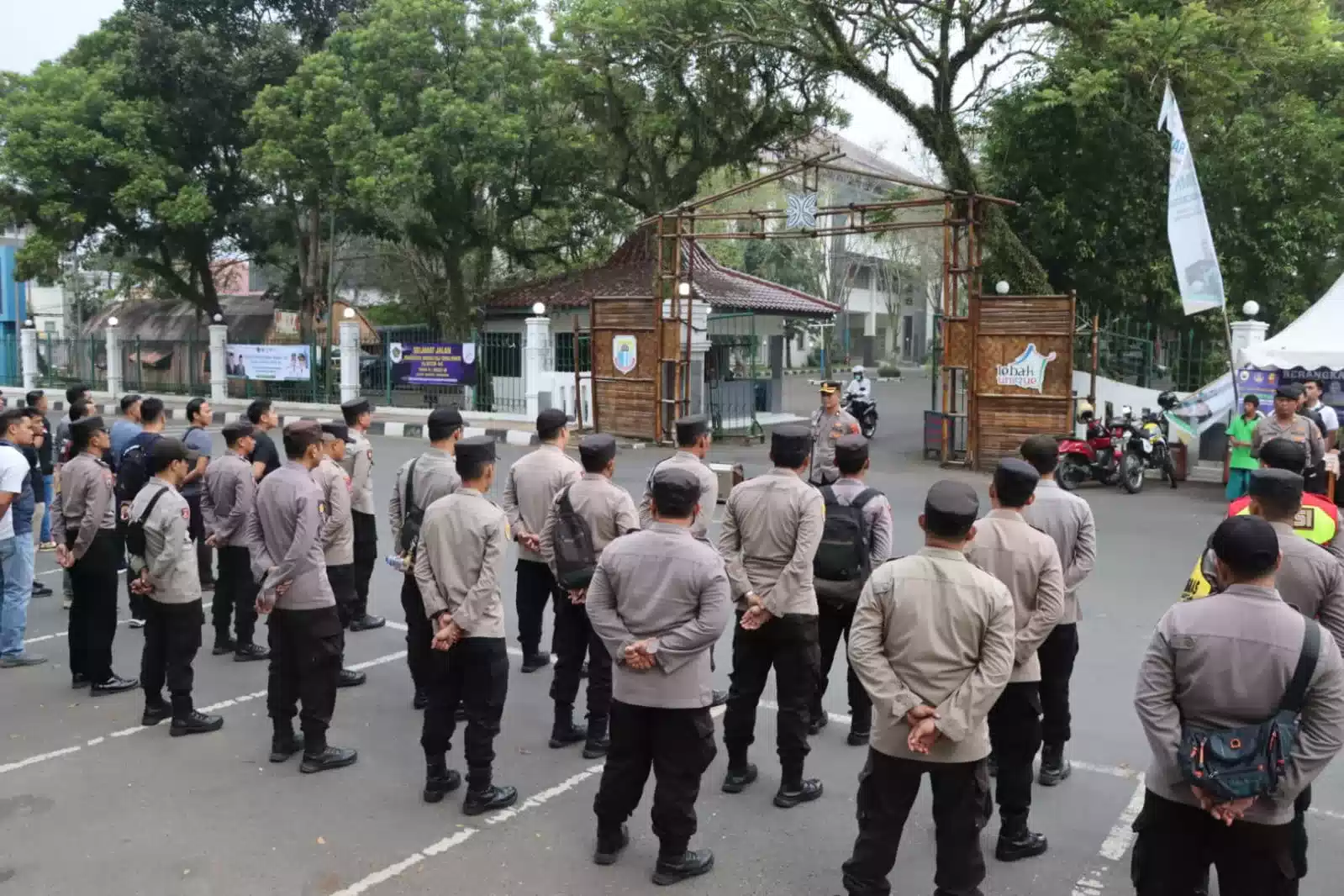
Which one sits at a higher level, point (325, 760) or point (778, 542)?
point (778, 542)

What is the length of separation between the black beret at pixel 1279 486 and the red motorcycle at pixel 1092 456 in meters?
9.80

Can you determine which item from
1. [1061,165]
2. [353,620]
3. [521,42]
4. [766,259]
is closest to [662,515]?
A: [353,620]

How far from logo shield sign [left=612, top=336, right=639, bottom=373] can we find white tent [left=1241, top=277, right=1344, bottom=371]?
9.49 meters

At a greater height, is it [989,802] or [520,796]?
[989,802]

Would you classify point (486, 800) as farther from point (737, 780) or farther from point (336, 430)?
point (336, 430)

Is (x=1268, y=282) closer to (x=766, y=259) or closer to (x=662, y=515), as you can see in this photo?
(x=662, y=515)

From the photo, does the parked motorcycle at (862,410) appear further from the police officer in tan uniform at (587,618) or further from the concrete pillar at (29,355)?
the concrete pillar at (29,355)

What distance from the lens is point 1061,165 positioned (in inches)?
699

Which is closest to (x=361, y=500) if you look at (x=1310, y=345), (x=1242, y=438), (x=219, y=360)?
(x=1242, y=438)

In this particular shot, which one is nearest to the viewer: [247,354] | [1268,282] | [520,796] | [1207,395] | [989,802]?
[989,802]

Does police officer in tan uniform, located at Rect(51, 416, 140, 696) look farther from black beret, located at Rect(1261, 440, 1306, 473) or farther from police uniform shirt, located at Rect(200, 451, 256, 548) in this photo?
black beret, located at Rect(1261, 440, 1306, 473)

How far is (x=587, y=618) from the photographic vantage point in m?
5.12

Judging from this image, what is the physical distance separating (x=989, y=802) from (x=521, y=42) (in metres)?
21.1

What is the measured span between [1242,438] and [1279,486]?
7.69 m
